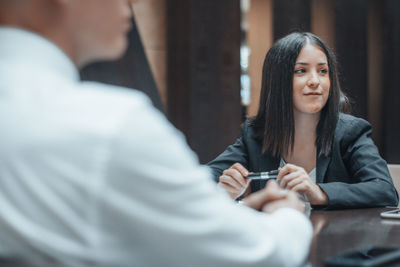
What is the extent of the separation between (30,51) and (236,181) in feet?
5.01

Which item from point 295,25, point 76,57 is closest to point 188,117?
point 295,25

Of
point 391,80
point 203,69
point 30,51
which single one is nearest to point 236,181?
point 30,51

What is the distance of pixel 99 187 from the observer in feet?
2.23

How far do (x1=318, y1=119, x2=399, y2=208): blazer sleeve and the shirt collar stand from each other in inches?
63.7

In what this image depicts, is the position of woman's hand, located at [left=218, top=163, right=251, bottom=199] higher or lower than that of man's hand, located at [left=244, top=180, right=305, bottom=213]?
lower

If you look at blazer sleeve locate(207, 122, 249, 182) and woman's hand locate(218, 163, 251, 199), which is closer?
woman's hand locate(218, 163, 251, 199)

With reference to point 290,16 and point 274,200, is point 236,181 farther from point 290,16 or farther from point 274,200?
point 290,16

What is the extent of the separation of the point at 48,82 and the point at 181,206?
0.25 meters

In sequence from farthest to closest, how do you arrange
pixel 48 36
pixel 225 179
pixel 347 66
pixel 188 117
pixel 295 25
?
pixel 347 66
pixel 295 25
pixel 188 117
pixel 225 179
pixel 48 36

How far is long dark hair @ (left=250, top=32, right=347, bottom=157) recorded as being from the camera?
266 centimetres

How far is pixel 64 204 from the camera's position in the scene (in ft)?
2.28

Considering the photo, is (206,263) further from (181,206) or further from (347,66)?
(347,66)

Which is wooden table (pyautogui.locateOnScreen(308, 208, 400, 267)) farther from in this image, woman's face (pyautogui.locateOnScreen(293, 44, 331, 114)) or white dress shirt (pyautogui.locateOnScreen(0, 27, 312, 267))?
woman's face (pyautogui.locateOnScreen(293, 44, 331, 114))

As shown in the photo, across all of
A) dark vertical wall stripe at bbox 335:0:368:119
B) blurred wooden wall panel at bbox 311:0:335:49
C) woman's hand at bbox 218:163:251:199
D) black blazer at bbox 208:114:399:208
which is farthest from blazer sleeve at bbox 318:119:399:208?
dark vertical wall stripe at bbox 335:0:368:119
